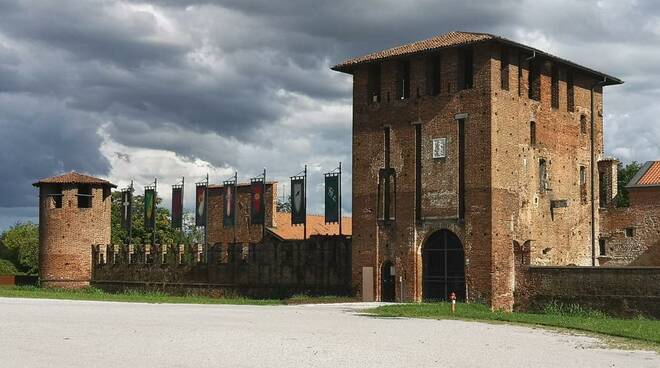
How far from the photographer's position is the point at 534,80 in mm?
35875

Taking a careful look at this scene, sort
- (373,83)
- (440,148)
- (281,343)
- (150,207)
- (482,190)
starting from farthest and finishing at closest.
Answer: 1. (150,207)
2. (373,83)
3. (440,148)
4. (482,190)
5. (281,343)

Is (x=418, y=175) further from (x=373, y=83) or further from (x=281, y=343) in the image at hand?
(x=281, y=343)

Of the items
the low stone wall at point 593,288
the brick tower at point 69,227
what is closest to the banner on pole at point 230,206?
the brick tower at point 69,227

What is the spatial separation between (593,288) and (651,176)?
955cm

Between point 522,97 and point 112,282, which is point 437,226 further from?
point 112,282

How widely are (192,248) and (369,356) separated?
30465 mm

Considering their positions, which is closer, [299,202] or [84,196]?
[299,202]

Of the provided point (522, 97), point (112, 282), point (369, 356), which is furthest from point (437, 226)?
point (112, 282)

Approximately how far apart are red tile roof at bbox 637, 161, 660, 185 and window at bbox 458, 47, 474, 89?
396 inches

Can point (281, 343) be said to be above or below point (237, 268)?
below

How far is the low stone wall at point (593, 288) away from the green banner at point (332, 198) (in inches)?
341

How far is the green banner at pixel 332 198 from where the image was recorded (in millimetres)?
38000

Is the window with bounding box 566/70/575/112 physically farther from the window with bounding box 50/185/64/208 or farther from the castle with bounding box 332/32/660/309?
the window with bounding box 50/185/64/208

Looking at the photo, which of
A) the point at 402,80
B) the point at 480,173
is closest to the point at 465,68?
the point at 402,80
